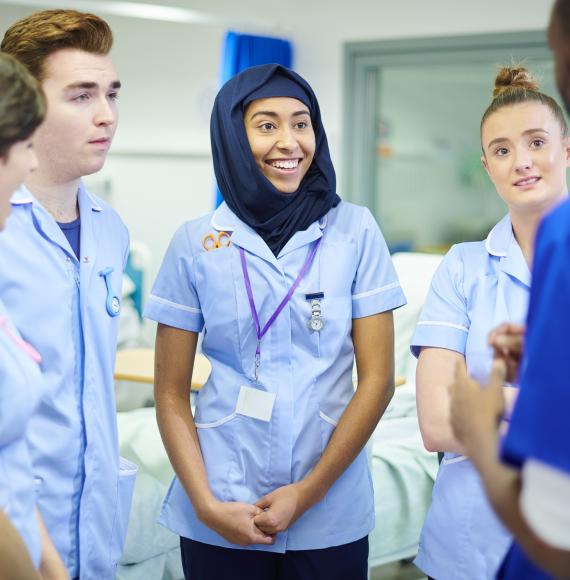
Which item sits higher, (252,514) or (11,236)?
(11,236)

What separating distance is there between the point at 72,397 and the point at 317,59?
162 inches

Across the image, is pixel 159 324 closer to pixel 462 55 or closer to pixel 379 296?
pixel 379 296

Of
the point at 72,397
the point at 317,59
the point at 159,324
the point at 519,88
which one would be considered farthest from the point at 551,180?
the point at 317,59

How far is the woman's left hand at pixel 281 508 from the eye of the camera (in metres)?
1.79

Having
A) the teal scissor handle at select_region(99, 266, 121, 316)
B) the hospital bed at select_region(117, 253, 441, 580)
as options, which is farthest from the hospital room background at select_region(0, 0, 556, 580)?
the teal scissor handle at select_region(99, 266, 121, 316)

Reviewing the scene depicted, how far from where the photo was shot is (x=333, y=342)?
1883mm

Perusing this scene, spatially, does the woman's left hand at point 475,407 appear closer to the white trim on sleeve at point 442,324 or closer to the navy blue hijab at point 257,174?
the white trim on sleeve at point 442,324

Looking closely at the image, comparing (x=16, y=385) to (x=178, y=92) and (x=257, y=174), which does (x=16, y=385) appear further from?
(x=178, y=92)

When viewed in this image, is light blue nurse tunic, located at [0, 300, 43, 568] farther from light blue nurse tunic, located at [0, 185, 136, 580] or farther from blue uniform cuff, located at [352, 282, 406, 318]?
→ blue uniform cuff, located at [352, 282, 406, 318]

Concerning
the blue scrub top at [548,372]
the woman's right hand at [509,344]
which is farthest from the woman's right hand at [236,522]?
the blue scrub top at [548,372]

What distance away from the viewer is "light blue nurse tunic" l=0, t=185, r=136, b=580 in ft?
5.33

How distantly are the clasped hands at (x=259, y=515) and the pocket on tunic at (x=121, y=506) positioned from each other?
0.17m

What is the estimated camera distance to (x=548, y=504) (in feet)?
3.09

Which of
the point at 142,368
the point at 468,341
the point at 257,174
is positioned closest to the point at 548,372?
the point at 468,341
